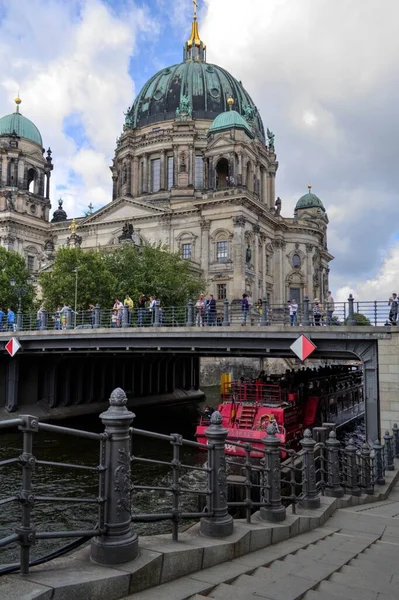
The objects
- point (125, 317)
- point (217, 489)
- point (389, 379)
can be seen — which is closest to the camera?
point (217, 489)

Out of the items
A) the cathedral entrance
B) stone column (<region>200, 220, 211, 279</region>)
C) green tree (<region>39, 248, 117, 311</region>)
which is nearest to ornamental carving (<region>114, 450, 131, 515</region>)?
green tree (<region>39, 248, 117, 311</region>)

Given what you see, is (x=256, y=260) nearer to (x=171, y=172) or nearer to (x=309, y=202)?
(x=171, y=172)

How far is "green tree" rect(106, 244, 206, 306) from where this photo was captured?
160ft

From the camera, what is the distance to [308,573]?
5875mm

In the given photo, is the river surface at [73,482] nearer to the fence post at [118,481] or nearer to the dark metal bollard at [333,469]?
the fence post at [118,481]

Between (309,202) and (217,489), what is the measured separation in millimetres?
95918

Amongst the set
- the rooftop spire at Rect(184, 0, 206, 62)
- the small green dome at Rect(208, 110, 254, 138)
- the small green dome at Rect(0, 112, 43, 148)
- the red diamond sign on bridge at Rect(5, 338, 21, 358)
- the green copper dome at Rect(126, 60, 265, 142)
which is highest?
the rooftop spire at Rect(184, 0, 206, 62)

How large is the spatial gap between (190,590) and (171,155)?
7707 centimetres

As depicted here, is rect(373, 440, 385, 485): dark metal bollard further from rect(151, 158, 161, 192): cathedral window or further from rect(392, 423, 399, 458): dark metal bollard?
rect(151, 158, 161, 192): cathedral window

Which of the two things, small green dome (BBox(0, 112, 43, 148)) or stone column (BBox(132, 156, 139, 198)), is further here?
stone column (BBox(132, 156, 139, 198))

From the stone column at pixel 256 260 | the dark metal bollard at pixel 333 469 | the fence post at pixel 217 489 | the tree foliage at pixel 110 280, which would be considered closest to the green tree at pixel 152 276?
the tree foliage at pixel 110 280

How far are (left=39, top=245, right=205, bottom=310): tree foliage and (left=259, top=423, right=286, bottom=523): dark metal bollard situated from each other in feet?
133

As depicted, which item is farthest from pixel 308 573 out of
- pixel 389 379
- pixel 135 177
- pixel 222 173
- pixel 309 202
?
pixel 309 202

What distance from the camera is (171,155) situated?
78125mm
